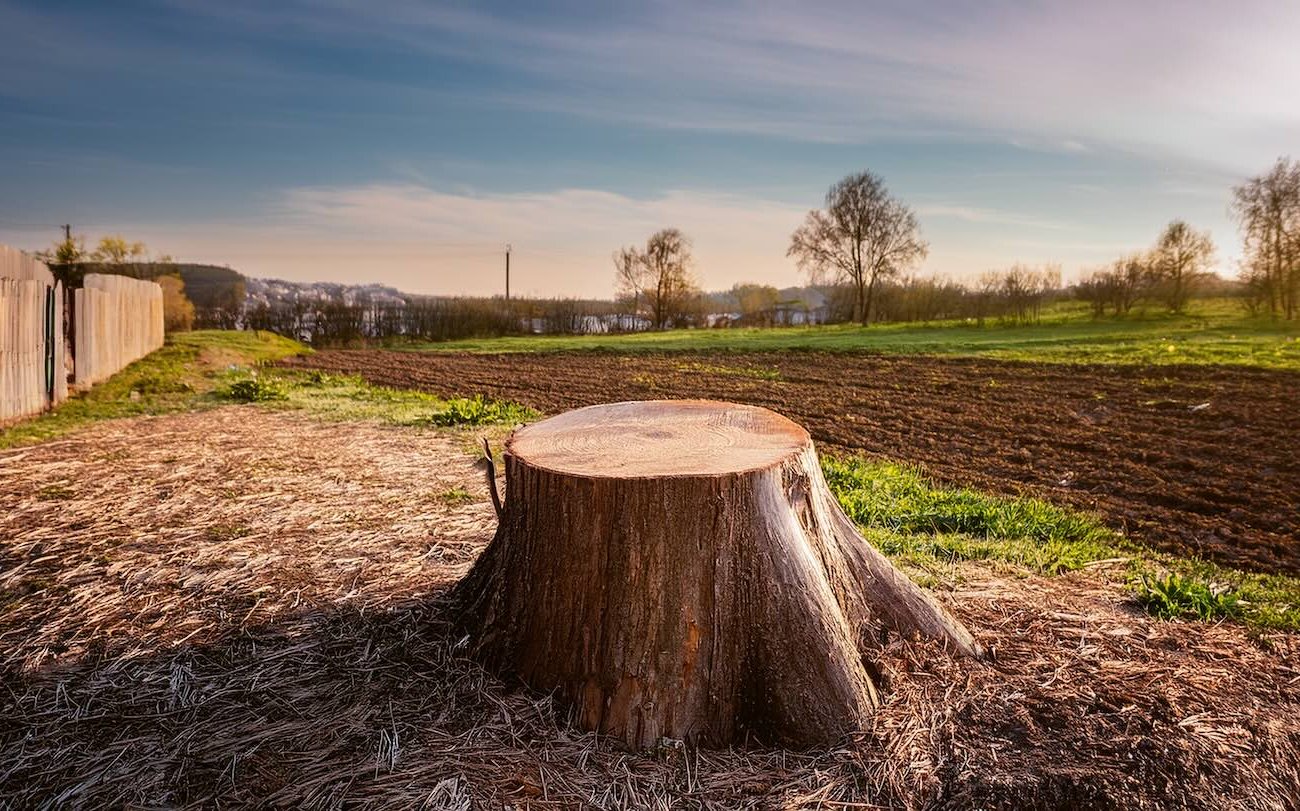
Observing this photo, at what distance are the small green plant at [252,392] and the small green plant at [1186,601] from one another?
11543mm

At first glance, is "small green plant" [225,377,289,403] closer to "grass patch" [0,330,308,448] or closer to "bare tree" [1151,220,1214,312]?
"grass patch" [0,330,308,448]

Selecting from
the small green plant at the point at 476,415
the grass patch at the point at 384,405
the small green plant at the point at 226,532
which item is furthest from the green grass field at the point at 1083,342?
the small green plant at the point at 226,532

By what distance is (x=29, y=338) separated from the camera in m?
9.00

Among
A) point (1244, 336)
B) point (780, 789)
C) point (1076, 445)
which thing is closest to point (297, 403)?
point (780, 789)

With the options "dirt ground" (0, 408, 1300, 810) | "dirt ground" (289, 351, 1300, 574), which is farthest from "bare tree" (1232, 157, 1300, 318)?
"dirt ground" (0, 408, 1300, 810)

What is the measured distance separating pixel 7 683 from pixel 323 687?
1273mm

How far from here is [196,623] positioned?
3.19 m

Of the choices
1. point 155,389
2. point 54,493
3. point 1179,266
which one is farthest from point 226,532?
point 1179,266

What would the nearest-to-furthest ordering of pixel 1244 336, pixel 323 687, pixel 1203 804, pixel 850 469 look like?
pixel 1203 804 → pixel 323 687 → pixel 850 469 → pixel 1244 336

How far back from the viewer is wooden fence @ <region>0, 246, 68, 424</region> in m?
8.36

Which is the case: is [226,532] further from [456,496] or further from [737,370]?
[737,370]

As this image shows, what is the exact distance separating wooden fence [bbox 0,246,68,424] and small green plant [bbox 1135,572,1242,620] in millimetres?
11316

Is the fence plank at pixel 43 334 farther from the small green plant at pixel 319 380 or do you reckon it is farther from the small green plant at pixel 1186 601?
the small green plant at pixel 1186 601

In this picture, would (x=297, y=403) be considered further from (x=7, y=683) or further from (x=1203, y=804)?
(x=1203, y=804)
